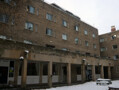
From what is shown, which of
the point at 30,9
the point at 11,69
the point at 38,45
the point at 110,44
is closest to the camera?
the point at 38,45

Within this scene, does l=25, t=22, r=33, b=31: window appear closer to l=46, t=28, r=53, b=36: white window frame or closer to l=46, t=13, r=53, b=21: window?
l=46, t=28, r=53, b=36: white window frame

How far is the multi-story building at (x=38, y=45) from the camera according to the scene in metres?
15.1

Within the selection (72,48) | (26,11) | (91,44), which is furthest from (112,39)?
(26,11)

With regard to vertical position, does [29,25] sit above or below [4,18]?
below

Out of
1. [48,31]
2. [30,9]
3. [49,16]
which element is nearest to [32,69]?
[48,31]

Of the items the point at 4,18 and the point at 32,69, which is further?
the point at 32,69

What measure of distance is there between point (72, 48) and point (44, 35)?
767 centimetres

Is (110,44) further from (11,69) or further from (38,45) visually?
(11,69)

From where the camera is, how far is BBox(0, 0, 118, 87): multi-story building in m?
15.1

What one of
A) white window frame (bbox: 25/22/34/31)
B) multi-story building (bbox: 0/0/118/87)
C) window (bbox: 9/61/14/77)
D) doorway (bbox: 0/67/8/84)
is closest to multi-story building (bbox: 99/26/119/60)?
multi-story building (bbox: 0/0/118/87)

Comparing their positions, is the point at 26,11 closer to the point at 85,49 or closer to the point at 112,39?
the point at 85,49

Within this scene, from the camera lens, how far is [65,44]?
89.0 ft

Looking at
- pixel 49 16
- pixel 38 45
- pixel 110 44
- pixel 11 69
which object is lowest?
pixel 11 69

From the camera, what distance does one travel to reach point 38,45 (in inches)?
646
